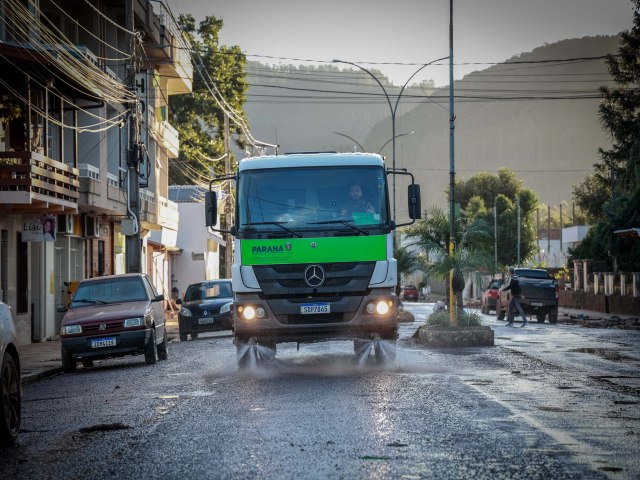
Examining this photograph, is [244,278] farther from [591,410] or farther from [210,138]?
[210,138]

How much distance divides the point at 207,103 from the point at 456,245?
43.9 m

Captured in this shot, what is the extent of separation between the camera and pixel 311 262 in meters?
16.5

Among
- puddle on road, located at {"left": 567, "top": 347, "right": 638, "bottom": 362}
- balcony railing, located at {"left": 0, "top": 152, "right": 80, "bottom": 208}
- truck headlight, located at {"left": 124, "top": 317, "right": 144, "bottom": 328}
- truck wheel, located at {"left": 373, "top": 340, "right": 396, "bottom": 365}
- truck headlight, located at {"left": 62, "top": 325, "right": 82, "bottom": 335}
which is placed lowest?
puddle on road, located at {"left": 567, "top": 347, "right": 638, "bottom": 362}

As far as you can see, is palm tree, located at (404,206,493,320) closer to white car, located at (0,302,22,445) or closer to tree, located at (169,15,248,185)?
white car, located at (0,302,22,445)

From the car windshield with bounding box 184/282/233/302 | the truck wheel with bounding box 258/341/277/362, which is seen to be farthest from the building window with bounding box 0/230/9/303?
the truck wheel with bounding box 258/341/277/362

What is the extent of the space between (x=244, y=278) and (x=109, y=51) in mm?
26713

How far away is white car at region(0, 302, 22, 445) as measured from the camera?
9.98 m

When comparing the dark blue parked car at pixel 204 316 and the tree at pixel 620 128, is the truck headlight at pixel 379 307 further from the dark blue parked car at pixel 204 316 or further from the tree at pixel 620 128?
the tree at pixel 620 128

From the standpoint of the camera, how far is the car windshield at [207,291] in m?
33.3

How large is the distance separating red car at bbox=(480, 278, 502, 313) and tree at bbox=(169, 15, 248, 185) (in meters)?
20.5

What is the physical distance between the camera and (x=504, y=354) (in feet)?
71.4

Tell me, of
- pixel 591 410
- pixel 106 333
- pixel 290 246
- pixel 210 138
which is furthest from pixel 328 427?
pixel 210 138

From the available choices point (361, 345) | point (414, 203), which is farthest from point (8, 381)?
point (361, 345)

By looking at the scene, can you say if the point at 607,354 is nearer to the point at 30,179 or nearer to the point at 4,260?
the point at 30,179
